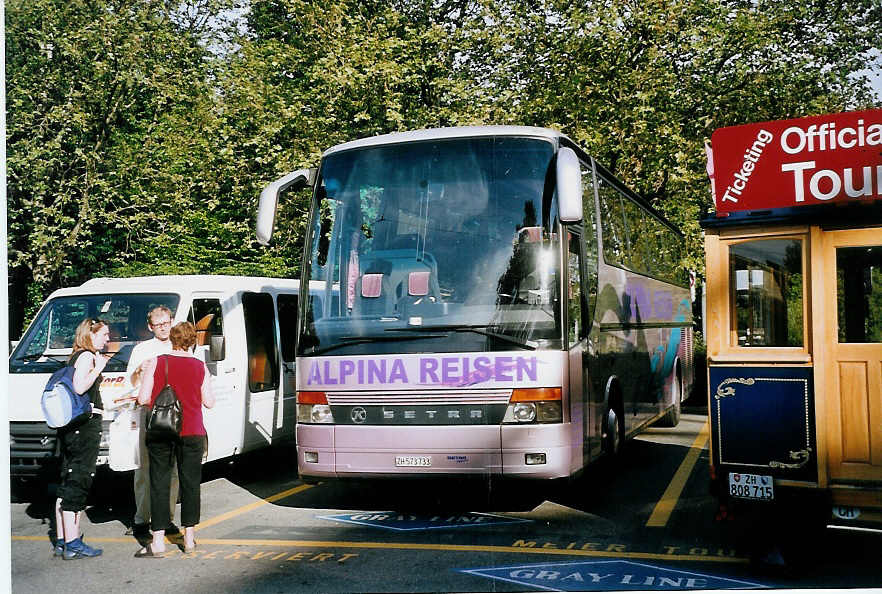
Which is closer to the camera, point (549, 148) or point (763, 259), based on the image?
point (763, 259)

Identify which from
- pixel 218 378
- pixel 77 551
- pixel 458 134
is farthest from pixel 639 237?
pixel 77 551

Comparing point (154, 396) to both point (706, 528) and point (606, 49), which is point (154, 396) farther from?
point (606, 49)

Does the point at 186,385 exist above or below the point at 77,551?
above

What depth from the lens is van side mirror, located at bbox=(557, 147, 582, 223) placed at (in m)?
7.06

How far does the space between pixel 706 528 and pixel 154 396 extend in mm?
4463

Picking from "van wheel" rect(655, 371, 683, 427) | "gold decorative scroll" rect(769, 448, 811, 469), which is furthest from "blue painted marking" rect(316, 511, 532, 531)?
"van wheel" rect(655, 371, 683, 427)

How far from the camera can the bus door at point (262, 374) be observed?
9852 mm

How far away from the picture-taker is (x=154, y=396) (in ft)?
21.8

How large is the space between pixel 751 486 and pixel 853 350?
43.7 inches

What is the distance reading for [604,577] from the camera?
19.9 feet

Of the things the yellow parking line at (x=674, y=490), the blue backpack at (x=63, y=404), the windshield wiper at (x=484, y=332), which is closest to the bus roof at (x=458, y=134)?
the windshield wiper at (x=484, y=332)

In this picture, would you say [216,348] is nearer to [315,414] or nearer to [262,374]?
[315,414]

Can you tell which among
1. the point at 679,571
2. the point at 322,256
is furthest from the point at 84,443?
the point at 679,571

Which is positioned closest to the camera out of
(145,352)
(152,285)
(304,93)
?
(145,352)
